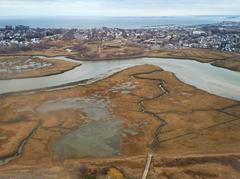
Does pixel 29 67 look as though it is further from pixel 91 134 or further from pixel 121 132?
pixel 121 132

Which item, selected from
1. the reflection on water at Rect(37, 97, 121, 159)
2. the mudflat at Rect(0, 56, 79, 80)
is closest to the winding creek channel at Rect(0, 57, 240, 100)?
the mudflat at Rect(0, 56, 79, 80)

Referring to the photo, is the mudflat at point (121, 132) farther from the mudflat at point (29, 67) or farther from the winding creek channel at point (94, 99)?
the mudflat at point (29, 67)

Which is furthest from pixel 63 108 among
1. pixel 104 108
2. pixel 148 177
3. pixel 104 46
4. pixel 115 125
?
pixel 104 46

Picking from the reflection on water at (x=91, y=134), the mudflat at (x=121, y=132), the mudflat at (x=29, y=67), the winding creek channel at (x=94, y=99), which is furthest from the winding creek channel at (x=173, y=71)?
the reflection on water at (x=91, y=134)

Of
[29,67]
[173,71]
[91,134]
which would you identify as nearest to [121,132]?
[91,134]

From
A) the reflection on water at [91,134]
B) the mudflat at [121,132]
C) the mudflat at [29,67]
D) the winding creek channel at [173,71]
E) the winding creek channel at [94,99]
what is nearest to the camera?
the mudflat at [121,132]

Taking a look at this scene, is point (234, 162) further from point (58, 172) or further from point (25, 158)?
point (25, 158)

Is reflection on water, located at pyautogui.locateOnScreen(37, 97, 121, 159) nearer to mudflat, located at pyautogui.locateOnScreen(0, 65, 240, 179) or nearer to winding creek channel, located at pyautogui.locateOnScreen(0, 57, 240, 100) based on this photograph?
mudflat, located at pyautogui.locateOnScreen(0, 65, 240, 179)
